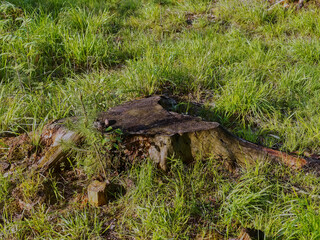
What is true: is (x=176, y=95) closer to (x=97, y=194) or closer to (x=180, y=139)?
(x=180, y=139)

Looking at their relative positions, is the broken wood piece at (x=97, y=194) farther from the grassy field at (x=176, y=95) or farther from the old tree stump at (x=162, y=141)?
the old tree stump at (x=162, y=141)

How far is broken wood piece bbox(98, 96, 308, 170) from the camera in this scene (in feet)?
8.17

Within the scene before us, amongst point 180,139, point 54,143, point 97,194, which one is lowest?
A: point 97,194

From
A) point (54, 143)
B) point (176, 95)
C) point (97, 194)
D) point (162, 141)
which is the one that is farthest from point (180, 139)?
point (176, 95)

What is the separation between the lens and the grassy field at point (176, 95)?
224 centimetres

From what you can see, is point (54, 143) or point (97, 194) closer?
point (97, 194)

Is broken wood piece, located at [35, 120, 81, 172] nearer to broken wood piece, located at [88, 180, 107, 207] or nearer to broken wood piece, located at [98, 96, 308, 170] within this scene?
broken wood piece, located at [98, 96, 308, 170]

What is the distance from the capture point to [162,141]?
8.13 ft

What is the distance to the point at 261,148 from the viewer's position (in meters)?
2.68

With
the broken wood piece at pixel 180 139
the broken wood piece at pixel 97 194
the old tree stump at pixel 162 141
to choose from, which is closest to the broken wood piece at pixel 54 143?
the old tree stump at pixel 162 141

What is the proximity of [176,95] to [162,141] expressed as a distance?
125 cm

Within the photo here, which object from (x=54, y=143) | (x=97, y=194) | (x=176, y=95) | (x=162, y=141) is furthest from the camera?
(x=176, y=95)

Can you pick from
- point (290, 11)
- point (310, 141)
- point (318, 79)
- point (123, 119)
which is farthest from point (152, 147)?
point (290, 11)

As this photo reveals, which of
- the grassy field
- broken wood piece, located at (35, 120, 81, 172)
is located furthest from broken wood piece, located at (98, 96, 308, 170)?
broken wood piece, located at (35, 120, 81, 172)
